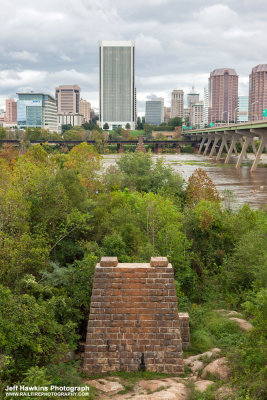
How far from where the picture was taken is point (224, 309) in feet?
57.4

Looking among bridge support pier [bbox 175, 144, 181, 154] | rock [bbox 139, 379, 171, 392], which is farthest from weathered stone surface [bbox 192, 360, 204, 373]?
bridge support pier [bbox 175, 144, 181, 154]

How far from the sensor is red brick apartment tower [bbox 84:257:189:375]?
11391 millimetres

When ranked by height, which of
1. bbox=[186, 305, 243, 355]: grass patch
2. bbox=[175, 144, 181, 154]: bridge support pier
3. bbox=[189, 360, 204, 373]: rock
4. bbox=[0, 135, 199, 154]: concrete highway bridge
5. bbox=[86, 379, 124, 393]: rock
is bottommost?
bbox=[186, 305, 243, 355]: grass patch

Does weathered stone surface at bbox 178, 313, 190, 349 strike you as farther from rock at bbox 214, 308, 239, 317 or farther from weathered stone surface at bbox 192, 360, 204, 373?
rock at bbox 214, 308, 239, 317

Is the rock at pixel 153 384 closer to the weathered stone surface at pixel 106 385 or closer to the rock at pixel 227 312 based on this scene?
the weathered stone surface at pixel 106 385

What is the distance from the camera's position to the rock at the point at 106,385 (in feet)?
34.0

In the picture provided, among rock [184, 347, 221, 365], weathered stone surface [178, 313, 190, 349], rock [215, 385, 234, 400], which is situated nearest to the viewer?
rock [215, 385, 234, 400]

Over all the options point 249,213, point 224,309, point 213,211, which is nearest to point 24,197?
point 224,309

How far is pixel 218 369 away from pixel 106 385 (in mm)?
2843

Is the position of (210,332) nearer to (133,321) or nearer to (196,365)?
(196,365)

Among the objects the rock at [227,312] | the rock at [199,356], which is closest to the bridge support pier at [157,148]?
the rock at [227,312]

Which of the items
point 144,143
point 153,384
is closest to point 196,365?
point 153,384

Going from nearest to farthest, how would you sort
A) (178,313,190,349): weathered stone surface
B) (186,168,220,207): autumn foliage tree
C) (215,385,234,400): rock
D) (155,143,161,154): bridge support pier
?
1. (215,385,234,400): rock
2. (178,313,190,349): weathered stone surface
3. (186,168,220,207): autumn foliage tree
4. (155,143,161,154): bridge support pier

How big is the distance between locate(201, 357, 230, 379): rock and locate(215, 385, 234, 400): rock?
1.94ft
